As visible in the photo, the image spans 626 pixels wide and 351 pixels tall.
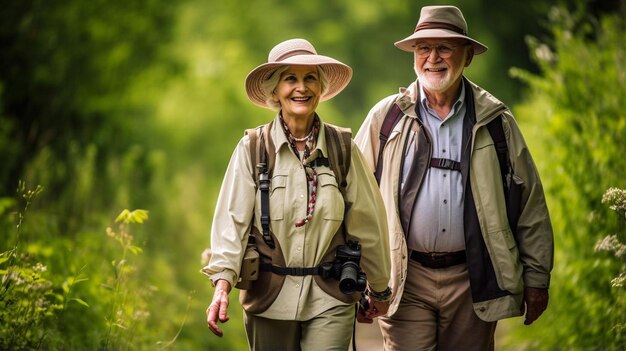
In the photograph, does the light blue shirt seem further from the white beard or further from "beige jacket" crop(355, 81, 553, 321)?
the white beard

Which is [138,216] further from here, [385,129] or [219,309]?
[385,129]

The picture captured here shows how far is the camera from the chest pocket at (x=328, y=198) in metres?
5.17

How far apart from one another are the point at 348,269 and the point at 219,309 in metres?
0.70

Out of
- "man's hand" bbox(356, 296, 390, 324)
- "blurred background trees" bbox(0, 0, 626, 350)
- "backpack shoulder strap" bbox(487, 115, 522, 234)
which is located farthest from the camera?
"blurred background trees" bbox(0, 0, 626, 350)

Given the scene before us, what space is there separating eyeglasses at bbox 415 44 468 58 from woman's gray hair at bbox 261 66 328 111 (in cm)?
74

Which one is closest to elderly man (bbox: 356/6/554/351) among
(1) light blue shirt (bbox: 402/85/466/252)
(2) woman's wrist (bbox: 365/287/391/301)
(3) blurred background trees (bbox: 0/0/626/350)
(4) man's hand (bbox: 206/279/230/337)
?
(1) light blue shirt (bbox: 402/85/466/252)

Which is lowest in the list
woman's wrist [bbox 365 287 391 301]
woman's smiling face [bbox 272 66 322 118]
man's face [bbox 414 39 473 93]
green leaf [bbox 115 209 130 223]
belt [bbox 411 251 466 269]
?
woman's wrist [bbox 365 287 391 301]

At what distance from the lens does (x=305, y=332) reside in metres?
5.23

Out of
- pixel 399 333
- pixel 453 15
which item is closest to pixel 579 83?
pixel 453 15

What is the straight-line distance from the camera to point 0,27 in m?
10.1

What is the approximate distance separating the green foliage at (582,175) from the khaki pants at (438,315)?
1125 mm

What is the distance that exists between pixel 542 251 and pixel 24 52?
22.3 feet

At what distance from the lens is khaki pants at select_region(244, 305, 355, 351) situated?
515cm

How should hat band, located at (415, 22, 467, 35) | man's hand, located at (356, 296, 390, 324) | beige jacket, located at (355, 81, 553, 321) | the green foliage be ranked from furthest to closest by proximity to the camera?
the green foliage < hat band, located at (415, 22, 467, 35) < beige jacket, located at (355, 81, 553, 321) < man's hand, located at (356, 296, 390, 324)
